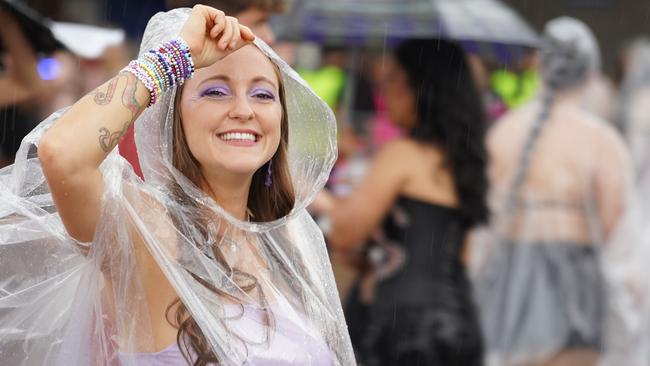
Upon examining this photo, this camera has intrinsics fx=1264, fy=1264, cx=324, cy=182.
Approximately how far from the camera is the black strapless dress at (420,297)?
191 inches

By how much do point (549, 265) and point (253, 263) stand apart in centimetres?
327

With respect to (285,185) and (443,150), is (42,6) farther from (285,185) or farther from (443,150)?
(285,185)

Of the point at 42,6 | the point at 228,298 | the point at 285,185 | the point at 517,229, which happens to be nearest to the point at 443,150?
the point at 517,229

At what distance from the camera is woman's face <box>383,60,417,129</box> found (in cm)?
503

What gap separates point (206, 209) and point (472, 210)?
2470mm

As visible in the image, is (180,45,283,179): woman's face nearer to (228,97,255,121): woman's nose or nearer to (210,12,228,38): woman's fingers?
(228,97,255,121): woman's nose

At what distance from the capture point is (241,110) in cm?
254

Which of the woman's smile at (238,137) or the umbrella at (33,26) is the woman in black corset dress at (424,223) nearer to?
the umbrella at (33,26)

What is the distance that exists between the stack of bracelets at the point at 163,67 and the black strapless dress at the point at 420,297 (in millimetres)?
2583

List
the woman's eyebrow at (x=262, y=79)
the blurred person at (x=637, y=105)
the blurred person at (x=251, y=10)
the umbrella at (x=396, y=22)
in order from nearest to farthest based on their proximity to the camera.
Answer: the woman's eyebrow at (x=262, y=79) < the blurred person at (x=251, y=10) < the umbrella at (x=396, y=22) < the blurred person at (x=637, y=105)

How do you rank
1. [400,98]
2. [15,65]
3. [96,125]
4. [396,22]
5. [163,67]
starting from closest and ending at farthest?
[96,125]
[163,67]
[15,65]
[400,98]
[396,22]

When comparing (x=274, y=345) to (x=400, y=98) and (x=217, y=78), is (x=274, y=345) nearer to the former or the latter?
(x=217, y=78)

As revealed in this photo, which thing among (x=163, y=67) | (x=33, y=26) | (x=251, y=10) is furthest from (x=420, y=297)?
(x=163, y=67)

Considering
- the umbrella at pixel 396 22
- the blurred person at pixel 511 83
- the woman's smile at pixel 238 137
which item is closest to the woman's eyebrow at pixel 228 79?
the woman's smile at pixel 238 137
